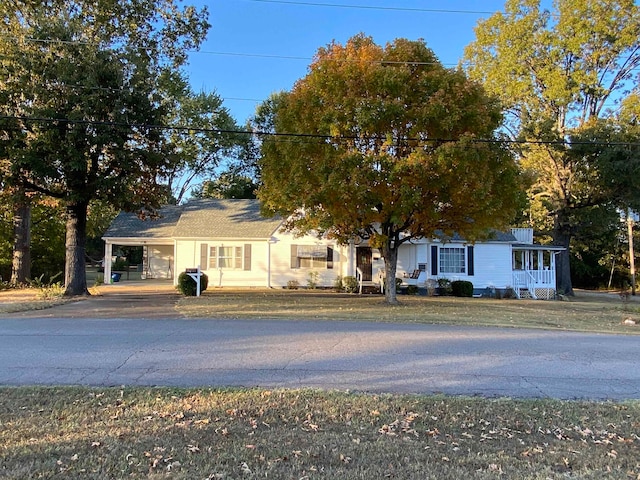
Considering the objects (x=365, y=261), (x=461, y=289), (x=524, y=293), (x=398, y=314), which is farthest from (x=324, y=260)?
(x=398, y=314)

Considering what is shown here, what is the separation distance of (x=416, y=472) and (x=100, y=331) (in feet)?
29.2

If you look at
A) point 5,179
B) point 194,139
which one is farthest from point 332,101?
point 194,139

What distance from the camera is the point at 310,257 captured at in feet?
90.5

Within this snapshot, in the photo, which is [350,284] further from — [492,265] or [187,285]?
[187,285]

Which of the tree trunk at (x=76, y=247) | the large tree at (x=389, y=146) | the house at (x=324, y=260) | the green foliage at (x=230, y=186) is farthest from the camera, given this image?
the green foliage at (x=230, y=186)

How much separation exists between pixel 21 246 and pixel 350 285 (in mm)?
17635

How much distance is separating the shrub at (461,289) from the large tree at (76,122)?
50.5 feet

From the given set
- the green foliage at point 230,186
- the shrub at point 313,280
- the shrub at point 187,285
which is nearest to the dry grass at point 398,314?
the shrub at point 187,285

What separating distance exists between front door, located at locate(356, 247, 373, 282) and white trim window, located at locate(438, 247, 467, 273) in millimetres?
3832

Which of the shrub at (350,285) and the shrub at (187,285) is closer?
the shrub at (187,285)

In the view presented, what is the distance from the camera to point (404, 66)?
52.7 ft

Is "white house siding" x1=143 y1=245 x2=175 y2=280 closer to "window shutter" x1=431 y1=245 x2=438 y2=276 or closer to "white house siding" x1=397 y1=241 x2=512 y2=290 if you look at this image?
"white house siding" x1=397 y1=241 x2=512 y2=290

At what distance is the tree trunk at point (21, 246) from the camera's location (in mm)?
26250

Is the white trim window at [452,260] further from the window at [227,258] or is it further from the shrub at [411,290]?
the window at [227,258]
